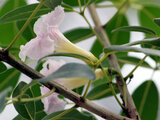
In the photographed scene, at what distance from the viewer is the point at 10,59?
1.74ft

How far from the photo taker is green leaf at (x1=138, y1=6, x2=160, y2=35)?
1.24 metres

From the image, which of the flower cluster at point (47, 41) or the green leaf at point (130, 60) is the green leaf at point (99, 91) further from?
the flower cluster at point (47, 41)

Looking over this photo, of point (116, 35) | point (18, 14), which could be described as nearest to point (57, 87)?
point (18, 14)

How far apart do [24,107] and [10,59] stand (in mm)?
153

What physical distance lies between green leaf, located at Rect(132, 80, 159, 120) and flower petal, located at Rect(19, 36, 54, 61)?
48 centimetres

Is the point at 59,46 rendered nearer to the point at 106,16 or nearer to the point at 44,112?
the point at 44,112

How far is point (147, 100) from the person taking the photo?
969 millimetres

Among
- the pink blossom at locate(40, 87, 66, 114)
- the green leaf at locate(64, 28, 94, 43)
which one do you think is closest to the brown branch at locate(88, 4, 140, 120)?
the green leaf at locate(64, 28, 94, 43)

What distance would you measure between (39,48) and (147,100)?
52 centimetres

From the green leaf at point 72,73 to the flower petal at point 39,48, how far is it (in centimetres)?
10

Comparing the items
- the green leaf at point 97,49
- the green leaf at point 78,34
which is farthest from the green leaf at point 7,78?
the green leaf at point 97,49

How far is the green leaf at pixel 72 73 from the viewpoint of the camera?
45 centimetres

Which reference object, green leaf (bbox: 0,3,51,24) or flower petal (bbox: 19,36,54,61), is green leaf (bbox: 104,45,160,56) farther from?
green leaf (bbox: 0,3,51,24)

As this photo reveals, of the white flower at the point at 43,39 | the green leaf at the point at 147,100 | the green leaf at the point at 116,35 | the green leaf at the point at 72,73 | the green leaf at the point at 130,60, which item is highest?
the white flower at the point at 43,39
